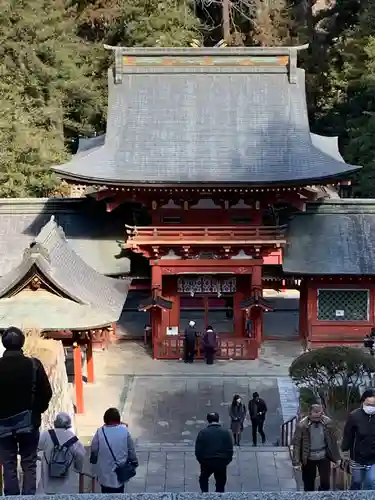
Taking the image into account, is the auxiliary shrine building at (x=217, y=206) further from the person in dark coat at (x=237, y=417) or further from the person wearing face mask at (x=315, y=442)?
the person wearing face mask at (x=315, y=442)

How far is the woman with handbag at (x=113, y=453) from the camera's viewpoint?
865 cm

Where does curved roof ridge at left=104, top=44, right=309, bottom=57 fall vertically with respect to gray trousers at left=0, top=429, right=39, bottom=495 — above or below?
above

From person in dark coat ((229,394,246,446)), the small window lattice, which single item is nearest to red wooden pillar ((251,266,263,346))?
the small window lattice

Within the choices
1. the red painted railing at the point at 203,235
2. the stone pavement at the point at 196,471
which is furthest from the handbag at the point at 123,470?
the red painted railing at the point at 203,235

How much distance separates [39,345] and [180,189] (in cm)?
791

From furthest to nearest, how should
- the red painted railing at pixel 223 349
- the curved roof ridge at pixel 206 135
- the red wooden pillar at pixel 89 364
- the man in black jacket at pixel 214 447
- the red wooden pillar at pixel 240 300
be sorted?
the red wooden pillar at pixel 240 300 → the red painted railing at pixel 223 349 → the curved roof ridge at pixel 206 135 → the red wooden pillar at pixel 89 364 → the man in black jacket at pixel 214 447

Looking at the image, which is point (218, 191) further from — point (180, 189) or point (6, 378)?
point (6, 378)

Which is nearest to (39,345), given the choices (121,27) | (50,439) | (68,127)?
(50,439)

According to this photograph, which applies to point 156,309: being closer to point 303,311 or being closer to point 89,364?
point 89,364

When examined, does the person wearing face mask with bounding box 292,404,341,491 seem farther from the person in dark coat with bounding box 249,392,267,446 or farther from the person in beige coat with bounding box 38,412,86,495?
the person in dark coat with bounding box 249,392,267,446

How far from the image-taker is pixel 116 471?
8.73m

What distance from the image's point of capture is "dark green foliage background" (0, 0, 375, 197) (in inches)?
1384

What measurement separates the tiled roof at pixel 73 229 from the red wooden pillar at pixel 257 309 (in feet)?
12.6

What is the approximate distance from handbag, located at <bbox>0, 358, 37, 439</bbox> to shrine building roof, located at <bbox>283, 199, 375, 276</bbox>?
1549 centimetres
